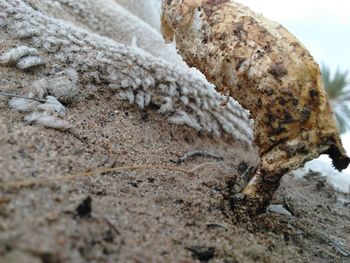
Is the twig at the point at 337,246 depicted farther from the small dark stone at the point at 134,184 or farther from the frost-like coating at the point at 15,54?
the frost-like coating at the point at 15,54

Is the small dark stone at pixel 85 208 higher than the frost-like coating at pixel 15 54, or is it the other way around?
the small dark stone at pixel 85 208

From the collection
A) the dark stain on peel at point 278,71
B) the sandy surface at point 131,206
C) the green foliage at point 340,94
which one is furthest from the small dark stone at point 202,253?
the green foliage at point 340,94

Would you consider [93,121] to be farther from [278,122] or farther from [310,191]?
[310,191]

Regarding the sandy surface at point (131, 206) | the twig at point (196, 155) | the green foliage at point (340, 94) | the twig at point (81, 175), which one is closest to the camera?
the sandy surface at point (131, 206)

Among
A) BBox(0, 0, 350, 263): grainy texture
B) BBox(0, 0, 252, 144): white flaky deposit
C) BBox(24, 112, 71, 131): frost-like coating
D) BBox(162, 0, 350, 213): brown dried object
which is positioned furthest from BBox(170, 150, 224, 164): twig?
BBox(24, 112, 71, 131): frost-like coating

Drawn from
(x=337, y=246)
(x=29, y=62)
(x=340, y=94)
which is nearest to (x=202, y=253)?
(x=337, y=246)

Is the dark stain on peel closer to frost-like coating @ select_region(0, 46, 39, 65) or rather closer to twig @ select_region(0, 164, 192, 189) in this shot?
twig @ select_region(0, 164, 192, 189)

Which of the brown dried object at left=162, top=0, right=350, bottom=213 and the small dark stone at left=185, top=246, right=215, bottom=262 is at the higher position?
the brown dried object at left=162, top=0, right=350, bottom=213
